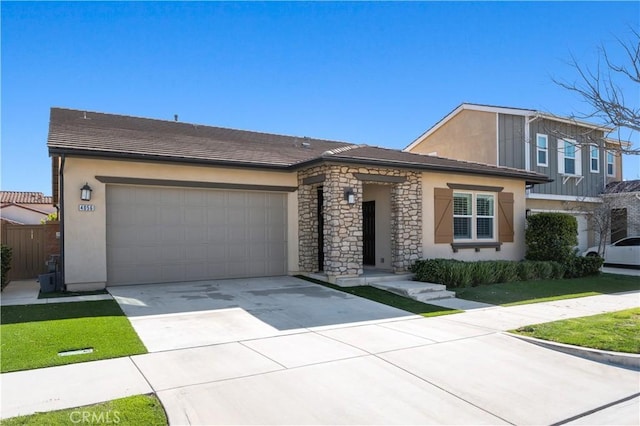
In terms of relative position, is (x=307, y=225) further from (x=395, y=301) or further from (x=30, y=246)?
(x=30, y=246)

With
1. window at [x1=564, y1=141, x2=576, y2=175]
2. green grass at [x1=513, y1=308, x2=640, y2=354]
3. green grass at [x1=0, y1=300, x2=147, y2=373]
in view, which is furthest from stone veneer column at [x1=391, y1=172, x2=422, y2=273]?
window at [x1=564, y1=141, x2=576, y2=175]

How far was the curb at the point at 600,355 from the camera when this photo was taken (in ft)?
19.1

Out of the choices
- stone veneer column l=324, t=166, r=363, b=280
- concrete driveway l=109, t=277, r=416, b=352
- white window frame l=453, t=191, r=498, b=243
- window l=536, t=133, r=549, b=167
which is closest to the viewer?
concrete driveway l=109, t=277, r=416, b=352

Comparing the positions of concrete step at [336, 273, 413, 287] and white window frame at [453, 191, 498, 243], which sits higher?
white window frame at [453, 191, 498, 243]

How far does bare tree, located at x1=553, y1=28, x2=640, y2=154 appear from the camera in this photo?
7.34 meters

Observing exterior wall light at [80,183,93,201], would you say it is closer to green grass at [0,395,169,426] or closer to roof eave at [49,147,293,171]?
roof eave at [49,147,293,171]

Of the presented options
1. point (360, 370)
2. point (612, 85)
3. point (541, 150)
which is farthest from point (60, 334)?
point (541, 150)

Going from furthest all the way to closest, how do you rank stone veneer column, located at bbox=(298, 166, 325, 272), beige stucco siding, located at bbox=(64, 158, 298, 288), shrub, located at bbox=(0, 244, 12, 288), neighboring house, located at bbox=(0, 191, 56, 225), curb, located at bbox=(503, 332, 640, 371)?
neighboring house, located at bbox=(0, 191, 56, 225) < stone veneer column, located at bbox=(298, 166, 325, 272) < shrub, located at bbox=(0, 244, 12, 288) < beige stucco siding, located at bbox=(64, 158, 298, 288) < curb, located at bbox=(503, 332, 640, 371)

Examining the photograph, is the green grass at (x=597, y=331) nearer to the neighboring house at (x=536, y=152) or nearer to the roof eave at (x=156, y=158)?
the roof eave at (x=156, y=158)

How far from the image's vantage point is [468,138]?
20.0 meters

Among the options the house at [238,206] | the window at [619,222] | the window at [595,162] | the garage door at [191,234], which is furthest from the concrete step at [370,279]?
the window at [619,222]

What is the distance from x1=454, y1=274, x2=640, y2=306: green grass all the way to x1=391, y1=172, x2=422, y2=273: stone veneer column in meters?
1.92

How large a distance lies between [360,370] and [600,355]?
3.52 metres

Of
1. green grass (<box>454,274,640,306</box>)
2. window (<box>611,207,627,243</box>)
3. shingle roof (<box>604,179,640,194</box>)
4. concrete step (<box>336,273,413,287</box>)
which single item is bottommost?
green grass (<box>454,274,640,306</box>)
